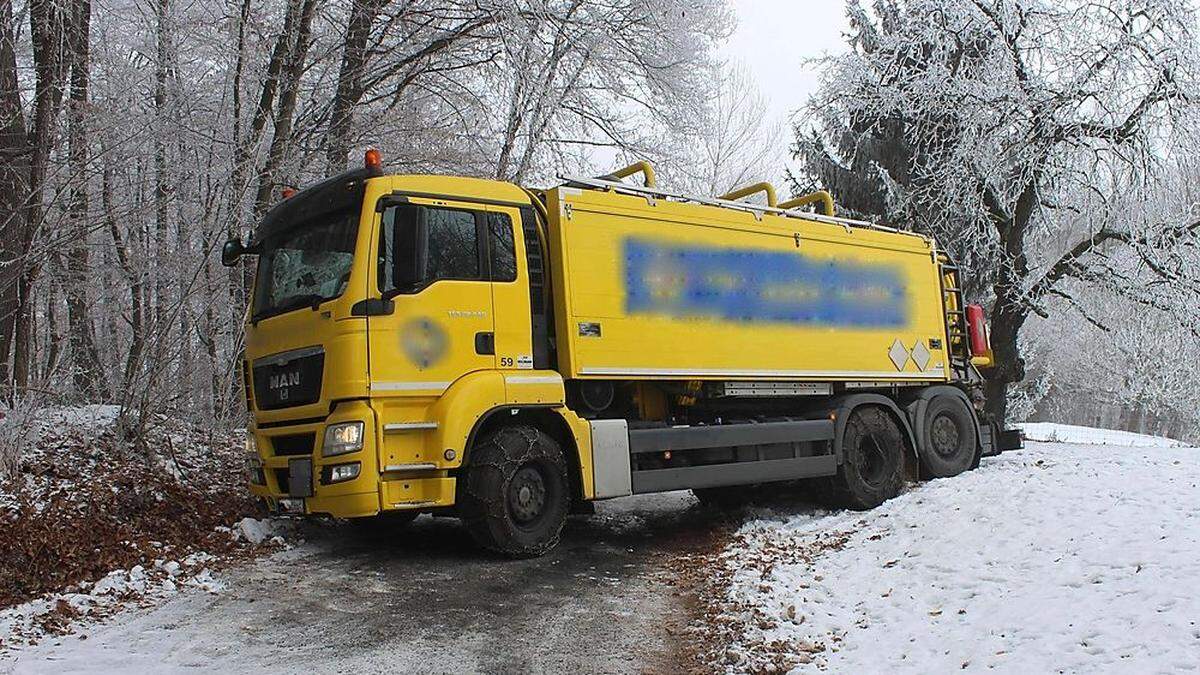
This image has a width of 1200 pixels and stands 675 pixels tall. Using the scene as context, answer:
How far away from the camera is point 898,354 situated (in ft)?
35.6

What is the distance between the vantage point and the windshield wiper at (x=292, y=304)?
7406mm

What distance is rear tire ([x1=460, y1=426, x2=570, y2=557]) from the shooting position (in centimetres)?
747

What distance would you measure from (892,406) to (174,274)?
8.15 meters

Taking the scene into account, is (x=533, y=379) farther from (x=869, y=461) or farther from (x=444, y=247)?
(x=869, y=461)

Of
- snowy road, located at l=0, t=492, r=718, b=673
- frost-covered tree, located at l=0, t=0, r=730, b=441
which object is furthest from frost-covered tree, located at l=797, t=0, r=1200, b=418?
snowy road, located at l=0, t=492, r=718, b=673

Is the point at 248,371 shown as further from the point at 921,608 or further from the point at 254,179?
the point at 921,608

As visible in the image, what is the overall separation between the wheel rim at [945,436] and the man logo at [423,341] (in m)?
6.23

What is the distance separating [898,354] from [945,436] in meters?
1.22

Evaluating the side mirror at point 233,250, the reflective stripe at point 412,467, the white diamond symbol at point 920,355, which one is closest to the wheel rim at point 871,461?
the white diamond symbol at point 920,355

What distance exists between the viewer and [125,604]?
624 cm

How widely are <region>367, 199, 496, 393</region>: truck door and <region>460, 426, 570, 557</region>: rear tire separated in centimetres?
65

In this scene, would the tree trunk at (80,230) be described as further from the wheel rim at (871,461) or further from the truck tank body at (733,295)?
the wheel rim at (871,461)

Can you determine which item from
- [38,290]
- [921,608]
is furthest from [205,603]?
[38,290]

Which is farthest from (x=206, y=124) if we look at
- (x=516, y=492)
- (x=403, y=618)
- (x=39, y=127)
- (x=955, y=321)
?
(x=955, y=321)
